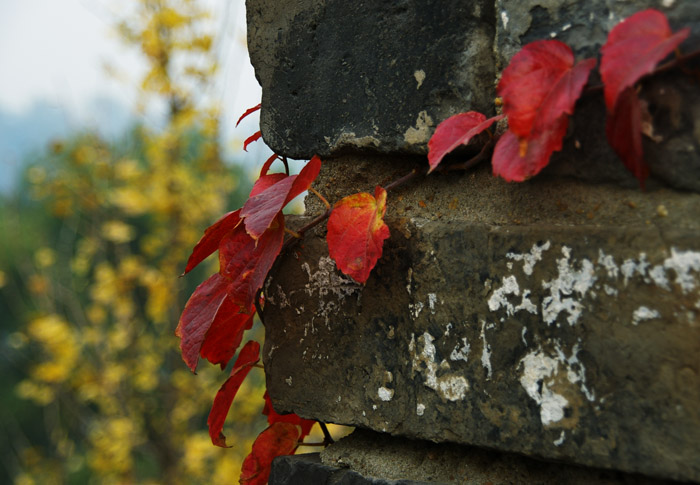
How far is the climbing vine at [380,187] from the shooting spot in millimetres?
421

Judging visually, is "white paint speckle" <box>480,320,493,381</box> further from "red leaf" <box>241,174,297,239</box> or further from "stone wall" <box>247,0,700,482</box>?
"red leaf" <box>241,174,297,239</box>

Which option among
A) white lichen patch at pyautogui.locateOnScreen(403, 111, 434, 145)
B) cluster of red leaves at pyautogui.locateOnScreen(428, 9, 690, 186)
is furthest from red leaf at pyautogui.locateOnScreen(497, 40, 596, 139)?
white lichen patch at pyautogui.locateOnScreen(403, 111, 434, 145)

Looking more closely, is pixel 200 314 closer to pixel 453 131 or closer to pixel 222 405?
pixel 222 405

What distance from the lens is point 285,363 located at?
0.66 metres

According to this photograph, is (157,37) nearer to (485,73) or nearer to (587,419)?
(485,73)

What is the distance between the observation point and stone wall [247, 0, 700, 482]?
44cm

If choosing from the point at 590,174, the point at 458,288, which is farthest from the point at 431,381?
the point at 590,174

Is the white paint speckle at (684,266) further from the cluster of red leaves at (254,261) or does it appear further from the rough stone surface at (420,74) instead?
the cluster of red leaves at (254,261)

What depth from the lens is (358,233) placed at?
1.86ft

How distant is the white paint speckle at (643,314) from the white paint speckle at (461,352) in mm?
138

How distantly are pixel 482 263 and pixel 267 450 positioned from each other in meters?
0.37

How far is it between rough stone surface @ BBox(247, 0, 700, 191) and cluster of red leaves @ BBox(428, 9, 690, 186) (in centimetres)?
2

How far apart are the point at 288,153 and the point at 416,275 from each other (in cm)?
22

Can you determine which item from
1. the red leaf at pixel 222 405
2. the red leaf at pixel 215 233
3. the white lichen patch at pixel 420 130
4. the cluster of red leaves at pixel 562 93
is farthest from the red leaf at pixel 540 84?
the red leaf at pixel 222 405
